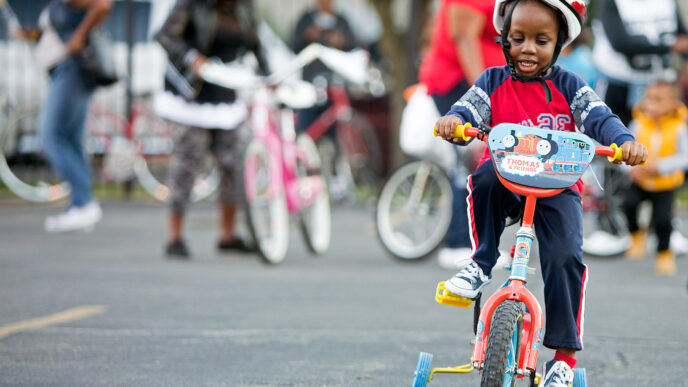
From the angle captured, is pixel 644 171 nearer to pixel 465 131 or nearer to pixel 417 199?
pixel 417 199

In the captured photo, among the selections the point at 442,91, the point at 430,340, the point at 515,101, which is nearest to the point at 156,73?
the point at 442,91

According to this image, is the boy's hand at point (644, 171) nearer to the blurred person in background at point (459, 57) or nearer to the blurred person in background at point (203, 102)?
the blurred person in background at point (459, 57)

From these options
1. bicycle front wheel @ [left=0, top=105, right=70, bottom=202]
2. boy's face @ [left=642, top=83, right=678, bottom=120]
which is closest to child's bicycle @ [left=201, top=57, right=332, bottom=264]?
boy's face @ [left=642, top=83, right=678, bottom=120]

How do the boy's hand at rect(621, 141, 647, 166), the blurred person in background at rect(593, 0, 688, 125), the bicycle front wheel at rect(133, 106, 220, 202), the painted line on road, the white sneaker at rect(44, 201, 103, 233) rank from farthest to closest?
the bicycle front wheel at rect(133, 106, 220, 202)
the white sneaker at rect(44, 201, 103, 233)
the blurred person in background at rect(593, 0, 688, 125)
the painted line on road
the boy's hand at rect(621, 141, 647, 166)

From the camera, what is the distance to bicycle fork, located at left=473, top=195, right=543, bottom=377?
3.16 m

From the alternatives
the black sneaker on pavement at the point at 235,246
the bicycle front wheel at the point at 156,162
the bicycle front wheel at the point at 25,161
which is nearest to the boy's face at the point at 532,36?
the black sneaker on pavement at the point at 235,246

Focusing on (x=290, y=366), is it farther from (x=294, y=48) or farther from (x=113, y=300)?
(x=294, y=48)

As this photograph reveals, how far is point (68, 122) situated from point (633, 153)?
20.9 feet

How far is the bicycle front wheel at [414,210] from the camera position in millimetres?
7477

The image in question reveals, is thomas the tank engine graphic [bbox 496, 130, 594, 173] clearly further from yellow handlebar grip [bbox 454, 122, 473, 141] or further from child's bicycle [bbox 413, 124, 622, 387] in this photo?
yellow handlebar grip [bbox 454, 122, 473, 141]

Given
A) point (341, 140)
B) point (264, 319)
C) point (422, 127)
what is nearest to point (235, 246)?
point (422, 127)

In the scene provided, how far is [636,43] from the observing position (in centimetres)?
781

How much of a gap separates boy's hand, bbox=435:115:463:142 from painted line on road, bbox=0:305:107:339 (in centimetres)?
252

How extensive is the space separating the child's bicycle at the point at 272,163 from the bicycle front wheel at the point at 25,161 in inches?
187
